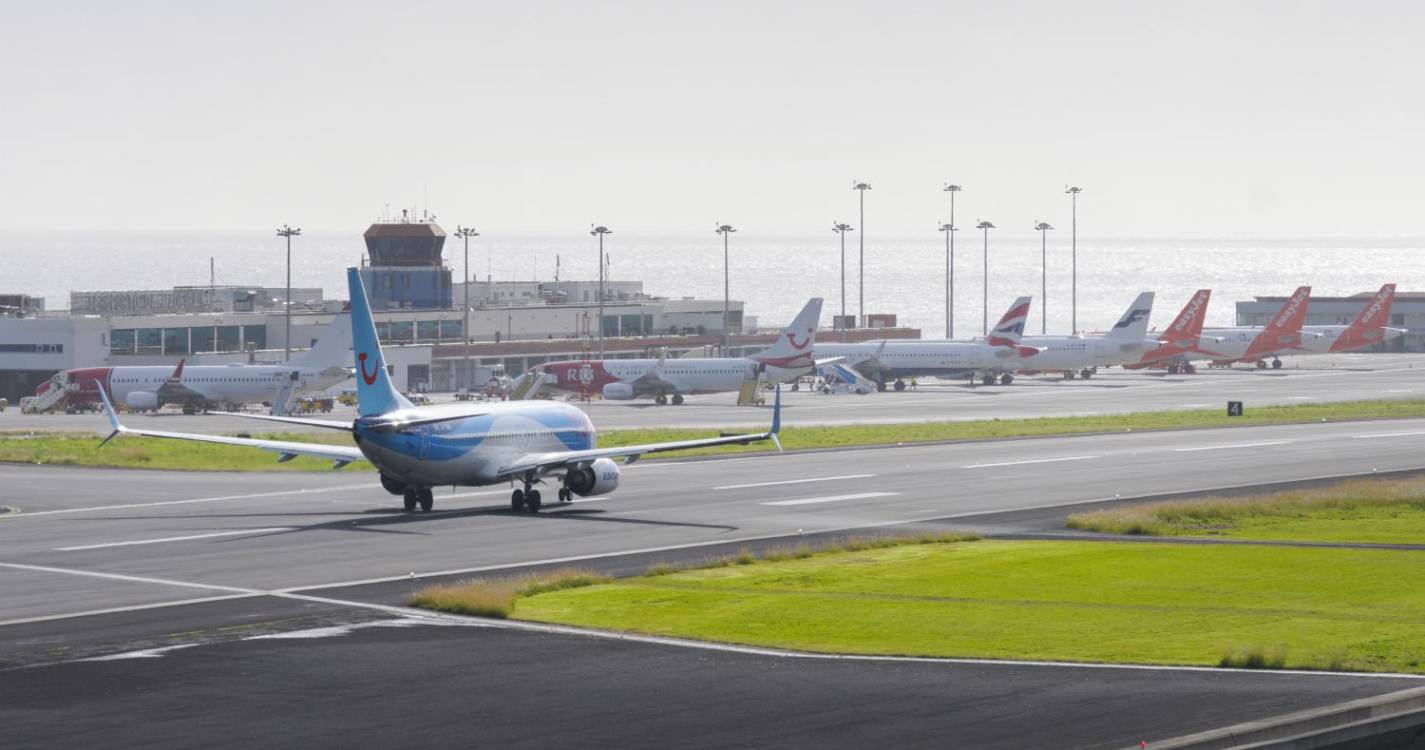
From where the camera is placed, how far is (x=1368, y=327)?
634 ft

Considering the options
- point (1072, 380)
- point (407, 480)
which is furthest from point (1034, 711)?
point (1072, 380)

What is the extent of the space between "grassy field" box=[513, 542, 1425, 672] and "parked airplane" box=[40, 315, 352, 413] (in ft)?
298

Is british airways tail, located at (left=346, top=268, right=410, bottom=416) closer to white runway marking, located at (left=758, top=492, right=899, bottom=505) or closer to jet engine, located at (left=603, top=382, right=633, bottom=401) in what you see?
white runway marking, located at (left=758, top=492, right=899, bottom=505)

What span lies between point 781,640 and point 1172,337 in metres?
154

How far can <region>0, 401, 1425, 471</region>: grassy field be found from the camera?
86.0 m

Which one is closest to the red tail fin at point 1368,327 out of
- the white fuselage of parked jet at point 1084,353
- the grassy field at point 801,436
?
the white fuselage of parked jet at point 1084,353

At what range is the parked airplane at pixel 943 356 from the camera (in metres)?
164

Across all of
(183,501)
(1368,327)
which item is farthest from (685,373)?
(1368,327)

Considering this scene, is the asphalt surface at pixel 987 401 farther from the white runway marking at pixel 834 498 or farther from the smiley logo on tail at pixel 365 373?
the smiley logo on tail at pixel 365 373

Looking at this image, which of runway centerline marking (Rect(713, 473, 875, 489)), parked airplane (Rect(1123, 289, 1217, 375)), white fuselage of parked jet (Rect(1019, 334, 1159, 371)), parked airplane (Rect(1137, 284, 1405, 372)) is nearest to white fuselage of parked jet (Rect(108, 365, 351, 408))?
Answer: white fuselage of parked jet (Rect(1019, 334, 1159, 371))

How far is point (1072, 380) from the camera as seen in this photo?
582ft

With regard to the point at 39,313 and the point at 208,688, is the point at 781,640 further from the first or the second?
the point at 39,313

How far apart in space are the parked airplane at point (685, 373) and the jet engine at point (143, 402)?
2765 cm

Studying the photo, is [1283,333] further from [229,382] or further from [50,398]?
[50,398]
